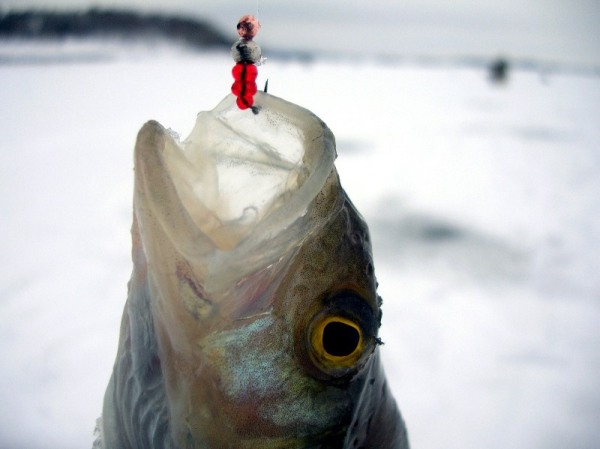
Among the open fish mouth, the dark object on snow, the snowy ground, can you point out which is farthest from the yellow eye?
the dark object on snow

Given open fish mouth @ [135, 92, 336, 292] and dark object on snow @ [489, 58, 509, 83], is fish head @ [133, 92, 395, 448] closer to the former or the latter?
open fish mouth @ [135, 92, 336, 292]

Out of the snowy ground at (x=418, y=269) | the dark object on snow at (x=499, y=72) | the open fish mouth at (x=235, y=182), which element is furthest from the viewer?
the dark object on snow at (x=499, y=72)

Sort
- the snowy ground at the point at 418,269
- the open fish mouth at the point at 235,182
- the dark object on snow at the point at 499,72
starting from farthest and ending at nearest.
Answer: the dark object on snow at the point at 499,72 < the snowy ground at the point at 418,269 < the open fish mouth at the point at 235,182

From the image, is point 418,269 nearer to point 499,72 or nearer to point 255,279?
point 255,279

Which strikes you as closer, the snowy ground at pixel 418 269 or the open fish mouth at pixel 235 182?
A: the open fish mouth at pixel 235 182

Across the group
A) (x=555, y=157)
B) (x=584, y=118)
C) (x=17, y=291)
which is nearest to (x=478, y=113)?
(x=584, y=118)

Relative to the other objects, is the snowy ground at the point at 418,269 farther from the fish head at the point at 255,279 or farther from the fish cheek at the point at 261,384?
the fish cheek at the point at 261,384

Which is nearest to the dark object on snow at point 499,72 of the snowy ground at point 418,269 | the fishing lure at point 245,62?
the snowy ground at point 418,269
